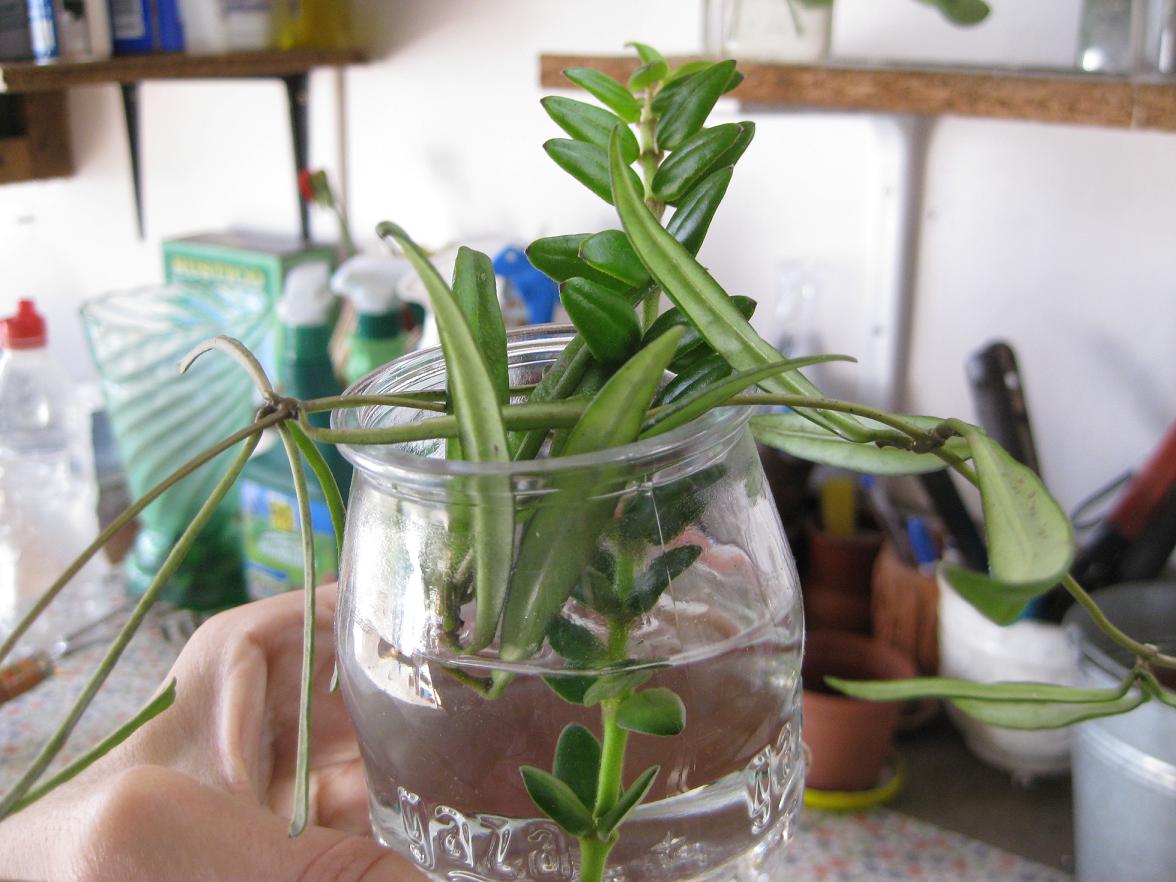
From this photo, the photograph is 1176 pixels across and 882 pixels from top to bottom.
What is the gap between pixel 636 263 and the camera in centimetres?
24

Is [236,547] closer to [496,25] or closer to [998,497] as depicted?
[496,25]

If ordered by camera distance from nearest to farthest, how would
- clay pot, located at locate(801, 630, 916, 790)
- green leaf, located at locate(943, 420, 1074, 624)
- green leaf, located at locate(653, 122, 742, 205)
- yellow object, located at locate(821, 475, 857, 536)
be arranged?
green leaf, located at locate(943, 420, 1074, 624) < green leaf, located at locate(653, 122, 742, 205) < clay pot, located at locate(801, 630, 916, 790) < yellow object, located at locate(821, 475, 857, 536)

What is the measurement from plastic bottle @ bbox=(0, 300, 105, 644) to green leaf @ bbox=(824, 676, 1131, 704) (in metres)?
0.71

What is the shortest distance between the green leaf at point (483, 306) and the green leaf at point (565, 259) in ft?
0.04

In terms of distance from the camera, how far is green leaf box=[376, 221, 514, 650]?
0.19 metres

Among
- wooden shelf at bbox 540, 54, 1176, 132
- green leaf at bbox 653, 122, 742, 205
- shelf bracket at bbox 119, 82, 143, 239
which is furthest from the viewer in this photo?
shelf bracket at bbox 119, 82, 143, 239

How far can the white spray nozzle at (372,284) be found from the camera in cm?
80

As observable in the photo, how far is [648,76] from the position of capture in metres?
0.26

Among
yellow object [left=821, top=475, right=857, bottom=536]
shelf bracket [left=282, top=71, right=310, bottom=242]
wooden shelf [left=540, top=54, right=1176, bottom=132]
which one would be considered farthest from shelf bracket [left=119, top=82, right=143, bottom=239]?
yellow object [left=821, top=475, right=857, bottom=536]

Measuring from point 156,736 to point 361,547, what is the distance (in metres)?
0.13

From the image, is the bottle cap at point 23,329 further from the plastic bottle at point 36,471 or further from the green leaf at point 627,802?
the green leaf at point 627,802

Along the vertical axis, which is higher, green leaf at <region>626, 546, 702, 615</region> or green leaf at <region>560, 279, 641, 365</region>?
green leaf at <region>560, 279, 641, 365</region>

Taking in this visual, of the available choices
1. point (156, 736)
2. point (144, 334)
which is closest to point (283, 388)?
point (144, 334)

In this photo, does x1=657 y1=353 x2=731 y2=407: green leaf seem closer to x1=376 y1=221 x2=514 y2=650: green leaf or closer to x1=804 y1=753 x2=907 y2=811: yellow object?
x1=376 y1=221 x2=514 y2=650: green leaf
